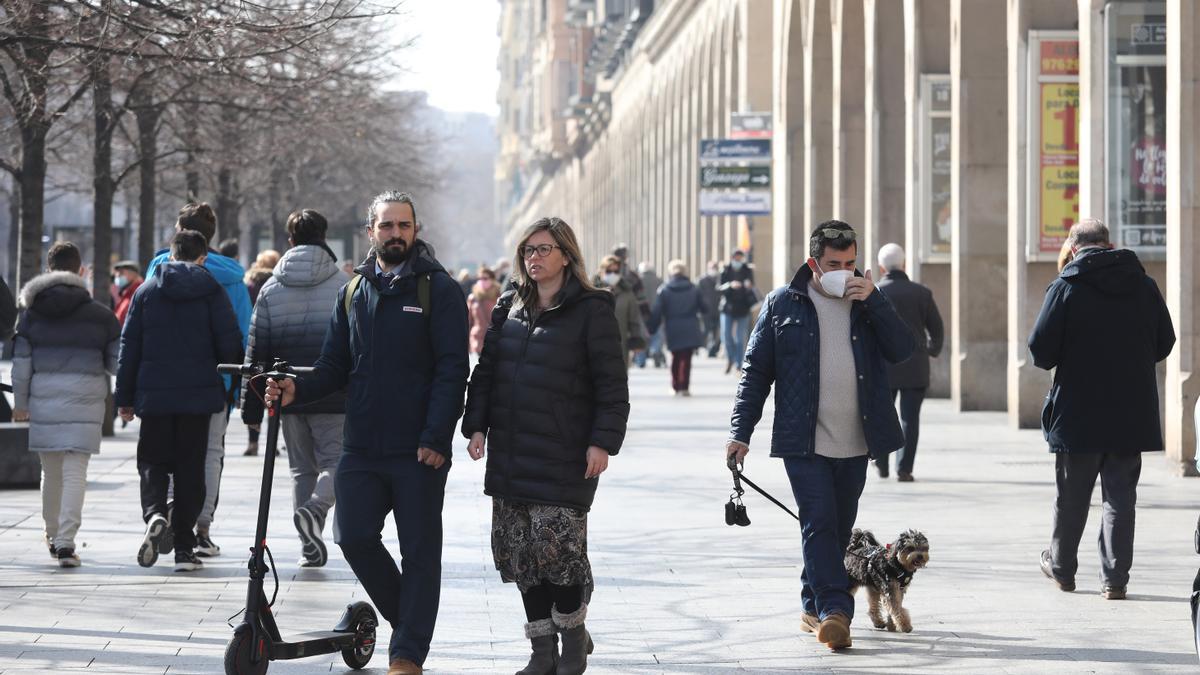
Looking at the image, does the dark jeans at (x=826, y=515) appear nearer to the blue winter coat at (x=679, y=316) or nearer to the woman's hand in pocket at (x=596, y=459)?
the woman's hand in pocket at (x=596, y=459)

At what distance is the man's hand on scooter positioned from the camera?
296 inches

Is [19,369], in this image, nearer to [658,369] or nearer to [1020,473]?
[1020,473]

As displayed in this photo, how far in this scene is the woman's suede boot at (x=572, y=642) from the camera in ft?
24.5

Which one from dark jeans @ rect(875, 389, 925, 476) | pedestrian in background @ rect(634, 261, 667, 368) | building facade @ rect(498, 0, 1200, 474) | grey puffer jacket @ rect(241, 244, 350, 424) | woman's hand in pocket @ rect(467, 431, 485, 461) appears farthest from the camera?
pedestrian in background @ rect(634, 261, 667, 368)

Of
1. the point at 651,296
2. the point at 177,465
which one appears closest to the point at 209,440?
the point at 177,465

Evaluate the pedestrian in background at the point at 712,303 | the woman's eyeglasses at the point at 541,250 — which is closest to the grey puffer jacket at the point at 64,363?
the woman's eyeglasses at the point at 541,250

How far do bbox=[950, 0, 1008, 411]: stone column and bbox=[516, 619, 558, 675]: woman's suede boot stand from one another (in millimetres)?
16683

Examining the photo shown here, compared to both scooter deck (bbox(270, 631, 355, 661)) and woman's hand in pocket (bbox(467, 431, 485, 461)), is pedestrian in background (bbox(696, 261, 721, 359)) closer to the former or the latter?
scooter deck (bbox(270, 631, 355, 661))

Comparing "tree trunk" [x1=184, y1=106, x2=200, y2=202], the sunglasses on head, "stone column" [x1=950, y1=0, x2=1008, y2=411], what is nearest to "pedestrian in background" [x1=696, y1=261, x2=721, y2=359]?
"tree trunk" [x1=184, y1=106, x2=200, y2=202]

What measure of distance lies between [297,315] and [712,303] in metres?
29.5

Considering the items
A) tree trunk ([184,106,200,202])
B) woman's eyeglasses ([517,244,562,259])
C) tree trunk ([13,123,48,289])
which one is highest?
tree trunk ([184,106,200,202])

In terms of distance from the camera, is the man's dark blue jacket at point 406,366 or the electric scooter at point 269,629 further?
the man's dark blue jacket at point 406,366

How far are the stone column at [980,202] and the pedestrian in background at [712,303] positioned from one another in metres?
12.8

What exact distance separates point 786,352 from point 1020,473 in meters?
8.27
